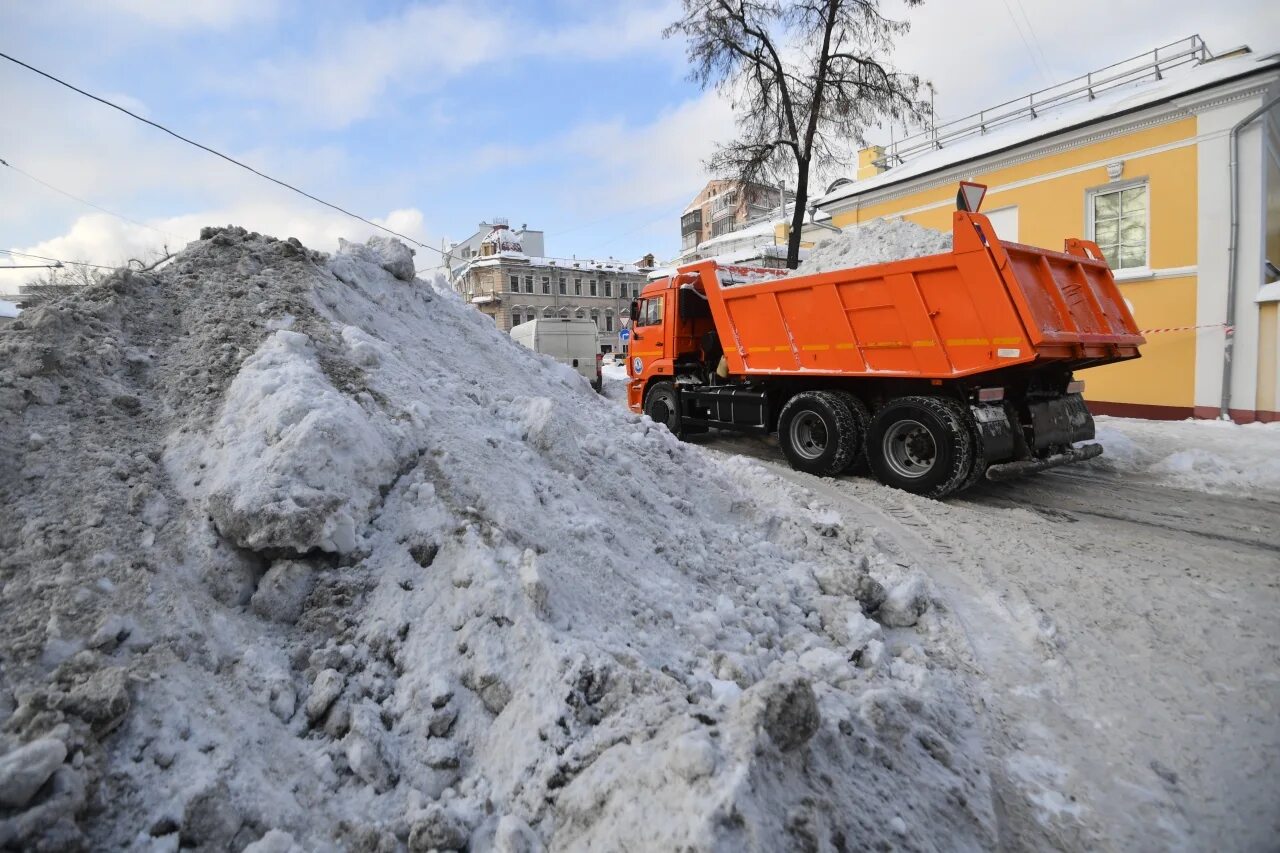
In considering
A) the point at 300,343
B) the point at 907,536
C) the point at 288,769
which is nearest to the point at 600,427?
the point at 300,343

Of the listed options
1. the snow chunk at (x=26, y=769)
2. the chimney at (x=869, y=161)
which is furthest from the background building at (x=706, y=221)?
the snow chunk at (x=26, y=769)

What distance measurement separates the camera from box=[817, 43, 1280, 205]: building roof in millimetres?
10688

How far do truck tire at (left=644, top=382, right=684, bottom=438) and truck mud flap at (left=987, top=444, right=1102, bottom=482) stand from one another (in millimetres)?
5063

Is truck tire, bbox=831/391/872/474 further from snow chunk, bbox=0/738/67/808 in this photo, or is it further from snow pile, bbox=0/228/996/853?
snow chunk, bbox=0/738/67/808

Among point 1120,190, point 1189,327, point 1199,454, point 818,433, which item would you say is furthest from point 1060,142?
point 818,433

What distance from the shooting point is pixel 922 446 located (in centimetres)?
716

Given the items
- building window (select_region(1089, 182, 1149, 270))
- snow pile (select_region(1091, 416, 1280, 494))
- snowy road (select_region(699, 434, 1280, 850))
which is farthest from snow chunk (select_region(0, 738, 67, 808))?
building window (select_region(1089, 182, 1149, 270))

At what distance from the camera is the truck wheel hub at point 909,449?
7.10 meters

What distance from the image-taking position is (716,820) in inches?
72.4

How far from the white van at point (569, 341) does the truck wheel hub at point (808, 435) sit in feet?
35.8


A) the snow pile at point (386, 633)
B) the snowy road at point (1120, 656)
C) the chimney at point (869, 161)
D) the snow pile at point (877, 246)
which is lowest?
the snowy road at point (1120, 656)

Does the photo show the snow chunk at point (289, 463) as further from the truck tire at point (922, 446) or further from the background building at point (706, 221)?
the background building at point (706, 221)

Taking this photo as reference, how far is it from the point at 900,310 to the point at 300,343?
6.00 m

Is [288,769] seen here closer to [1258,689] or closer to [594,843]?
[594,843]
